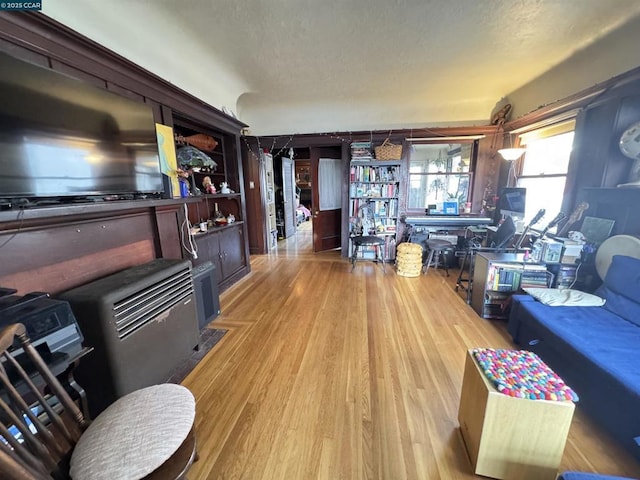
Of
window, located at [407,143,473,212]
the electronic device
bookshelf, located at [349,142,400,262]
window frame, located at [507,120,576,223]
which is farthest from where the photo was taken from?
window, located at [407,143,473,212]

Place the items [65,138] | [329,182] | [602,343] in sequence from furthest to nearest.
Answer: [329,182] → [602,343] → [65,138]

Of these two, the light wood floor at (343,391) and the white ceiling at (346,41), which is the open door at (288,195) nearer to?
the white ceiling at (346,41)

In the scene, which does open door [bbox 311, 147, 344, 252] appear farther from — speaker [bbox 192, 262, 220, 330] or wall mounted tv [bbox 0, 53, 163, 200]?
wall mounted tv [bbox 0, 53, 163, 200]

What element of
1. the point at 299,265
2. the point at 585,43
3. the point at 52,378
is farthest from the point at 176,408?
the point at 585,43

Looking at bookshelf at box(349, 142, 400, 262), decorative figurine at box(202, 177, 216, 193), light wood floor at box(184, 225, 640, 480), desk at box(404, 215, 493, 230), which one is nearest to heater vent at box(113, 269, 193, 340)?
light wood floor at box(184, 225, 640, 480)

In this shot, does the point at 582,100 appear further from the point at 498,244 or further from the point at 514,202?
the point at 498,244

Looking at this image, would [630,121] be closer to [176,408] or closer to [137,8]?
[176,408]

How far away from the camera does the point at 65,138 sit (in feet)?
4.65

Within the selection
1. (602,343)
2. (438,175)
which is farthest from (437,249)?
(602,343)

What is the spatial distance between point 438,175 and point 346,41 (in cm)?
287

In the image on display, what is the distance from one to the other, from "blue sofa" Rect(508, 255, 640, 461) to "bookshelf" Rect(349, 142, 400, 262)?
2.46 m

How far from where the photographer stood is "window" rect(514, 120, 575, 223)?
118 inches

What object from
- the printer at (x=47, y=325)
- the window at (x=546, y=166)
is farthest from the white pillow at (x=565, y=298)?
the printer at (x=47, y=325)

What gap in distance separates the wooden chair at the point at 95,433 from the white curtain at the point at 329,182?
4238 mm
